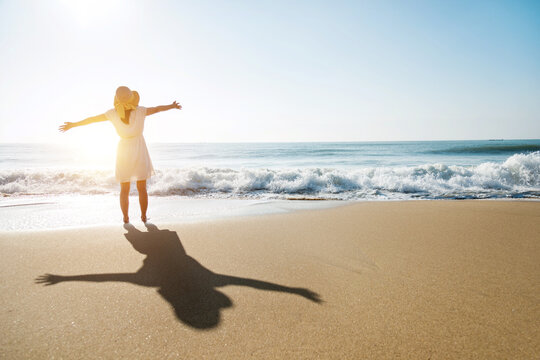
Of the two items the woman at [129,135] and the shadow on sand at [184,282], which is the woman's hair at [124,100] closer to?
the woman at [129,135]

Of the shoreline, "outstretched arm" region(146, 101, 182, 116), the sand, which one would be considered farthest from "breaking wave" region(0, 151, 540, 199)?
the sand

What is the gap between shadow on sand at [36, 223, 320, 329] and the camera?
1675 millimetres

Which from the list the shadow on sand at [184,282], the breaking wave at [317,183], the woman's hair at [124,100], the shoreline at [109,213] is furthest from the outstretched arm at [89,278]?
the breaking wave at [317,183]

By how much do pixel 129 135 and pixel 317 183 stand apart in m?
5.71

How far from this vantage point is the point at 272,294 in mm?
1883

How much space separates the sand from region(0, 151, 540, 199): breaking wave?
4157 millimetres

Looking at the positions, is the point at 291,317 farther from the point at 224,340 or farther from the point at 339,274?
the point at 339,274

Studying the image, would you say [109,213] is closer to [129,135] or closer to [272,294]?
[129,135]

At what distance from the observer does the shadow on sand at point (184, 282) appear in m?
1.67

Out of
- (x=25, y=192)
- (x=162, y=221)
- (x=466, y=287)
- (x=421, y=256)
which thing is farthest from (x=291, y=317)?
(x=25, y=192)

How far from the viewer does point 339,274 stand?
7.25ft

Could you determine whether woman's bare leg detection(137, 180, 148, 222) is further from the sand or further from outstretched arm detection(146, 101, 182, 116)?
outstretched arm detection(146, 101, 182, 116)

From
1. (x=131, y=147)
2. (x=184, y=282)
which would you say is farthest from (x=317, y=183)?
(x=184, y=282)

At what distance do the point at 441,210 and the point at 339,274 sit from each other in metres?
3.23
